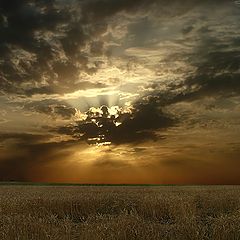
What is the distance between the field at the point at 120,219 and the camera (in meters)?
10.3

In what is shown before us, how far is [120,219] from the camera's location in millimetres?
11750

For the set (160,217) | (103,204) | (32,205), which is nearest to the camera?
(160,217)

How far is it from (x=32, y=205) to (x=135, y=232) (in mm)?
10398

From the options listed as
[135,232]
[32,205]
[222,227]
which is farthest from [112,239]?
[32,205]

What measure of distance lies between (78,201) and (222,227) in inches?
440

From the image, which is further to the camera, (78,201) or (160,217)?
(78,201)

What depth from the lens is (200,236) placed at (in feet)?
32.9

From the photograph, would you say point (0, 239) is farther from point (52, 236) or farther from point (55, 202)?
point (55, 202)

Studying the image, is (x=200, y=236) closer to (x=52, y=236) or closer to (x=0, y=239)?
(x=52, y=236)

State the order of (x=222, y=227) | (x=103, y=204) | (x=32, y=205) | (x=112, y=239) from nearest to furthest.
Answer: (x=112, y=239) → (x=222, y=227) → (x=32, y=205) → (x=103, y=204)

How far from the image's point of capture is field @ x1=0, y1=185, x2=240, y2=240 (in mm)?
10305

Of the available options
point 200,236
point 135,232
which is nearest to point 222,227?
point 200,236

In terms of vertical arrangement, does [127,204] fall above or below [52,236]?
above

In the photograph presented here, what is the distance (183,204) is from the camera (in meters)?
17.8
